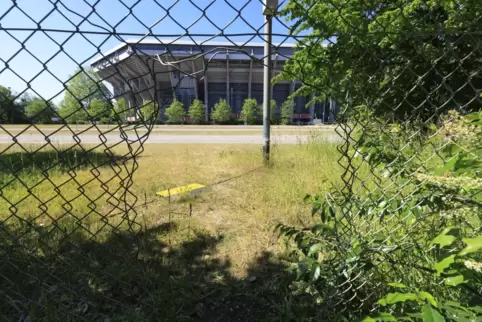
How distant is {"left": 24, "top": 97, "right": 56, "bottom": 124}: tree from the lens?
125 cm

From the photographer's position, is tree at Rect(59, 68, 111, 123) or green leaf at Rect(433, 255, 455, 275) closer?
green leaf at Rect(433, 255, 455, 275)

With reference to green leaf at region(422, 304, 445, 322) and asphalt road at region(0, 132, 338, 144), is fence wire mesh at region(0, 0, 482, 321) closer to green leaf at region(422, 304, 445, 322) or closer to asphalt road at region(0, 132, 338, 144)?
green leaf at region(422, 304, 445, 322)

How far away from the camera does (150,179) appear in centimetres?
489

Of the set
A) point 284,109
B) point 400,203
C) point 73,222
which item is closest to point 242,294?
point 400,203

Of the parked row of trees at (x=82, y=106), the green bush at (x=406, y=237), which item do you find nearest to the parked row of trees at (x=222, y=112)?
the green bush at (x=406, y=237)

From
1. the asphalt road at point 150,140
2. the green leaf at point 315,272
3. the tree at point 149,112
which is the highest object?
the tree at point 149,112

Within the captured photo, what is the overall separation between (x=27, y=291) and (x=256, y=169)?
4.33 metres

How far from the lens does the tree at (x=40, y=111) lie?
1.25 metres

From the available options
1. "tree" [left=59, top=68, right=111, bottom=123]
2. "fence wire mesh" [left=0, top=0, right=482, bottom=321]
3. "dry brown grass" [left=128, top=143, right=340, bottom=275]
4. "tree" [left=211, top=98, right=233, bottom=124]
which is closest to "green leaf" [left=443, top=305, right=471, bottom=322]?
"fence wire mesh" [left=0, top=0, right=482, bottom=321]

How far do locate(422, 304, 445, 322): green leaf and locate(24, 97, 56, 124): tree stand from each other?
158 centimetres

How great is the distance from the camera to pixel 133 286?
1.90 meters

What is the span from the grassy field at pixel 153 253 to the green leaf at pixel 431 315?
0.83 m

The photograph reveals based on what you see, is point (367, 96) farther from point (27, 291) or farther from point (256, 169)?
point (256, 169)

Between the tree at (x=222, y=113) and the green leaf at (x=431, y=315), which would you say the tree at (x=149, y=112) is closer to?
the green leaf at (x=431, y=315)
